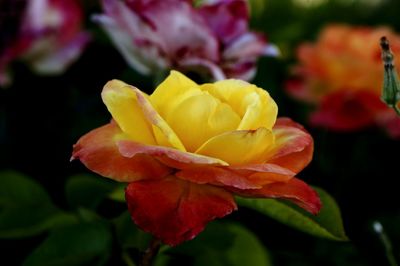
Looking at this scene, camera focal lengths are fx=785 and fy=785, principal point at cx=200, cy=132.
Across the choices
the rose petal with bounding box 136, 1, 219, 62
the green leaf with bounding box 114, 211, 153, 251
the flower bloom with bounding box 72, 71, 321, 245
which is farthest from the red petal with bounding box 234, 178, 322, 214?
the rose petal with bounding box 136, 1, 219, 62

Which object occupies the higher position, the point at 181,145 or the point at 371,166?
the point at 181,145

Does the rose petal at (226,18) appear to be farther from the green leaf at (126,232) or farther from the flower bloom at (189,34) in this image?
the green leaf at (126,232)

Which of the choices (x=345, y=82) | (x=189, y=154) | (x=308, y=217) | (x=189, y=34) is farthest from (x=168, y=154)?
(x=345, y=82)

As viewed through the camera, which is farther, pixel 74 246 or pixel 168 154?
pixel 74 246

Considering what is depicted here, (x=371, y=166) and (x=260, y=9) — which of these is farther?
(x=260, y=9)

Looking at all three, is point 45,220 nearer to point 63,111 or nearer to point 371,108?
point 63,111

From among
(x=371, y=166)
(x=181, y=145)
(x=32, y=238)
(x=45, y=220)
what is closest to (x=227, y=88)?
(x=181, y=145)

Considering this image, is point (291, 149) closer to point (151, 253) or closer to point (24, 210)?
point (151, 253)
